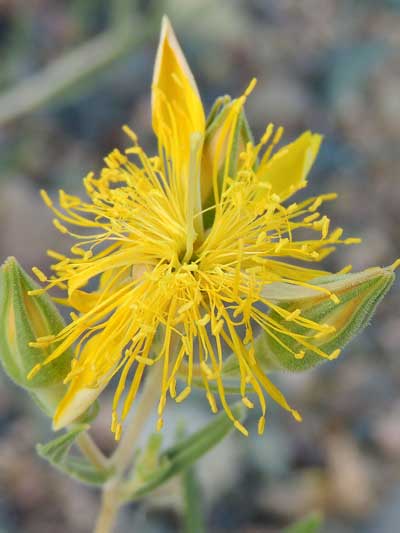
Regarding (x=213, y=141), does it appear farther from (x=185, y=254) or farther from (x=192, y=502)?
(x=192, y=502)

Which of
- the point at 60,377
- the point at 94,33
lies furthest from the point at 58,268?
the point at 94,33

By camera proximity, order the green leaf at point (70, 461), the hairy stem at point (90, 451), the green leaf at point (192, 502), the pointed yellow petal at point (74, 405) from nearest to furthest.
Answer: the pointed yellow petal at point (74, 405) < the green leaf at point (70, 461) < the hairy stem at point (90, 451) < the green leaf at point (192, 502)

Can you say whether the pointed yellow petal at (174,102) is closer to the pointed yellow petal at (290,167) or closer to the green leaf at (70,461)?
the pointed yellow petal at (290,167)

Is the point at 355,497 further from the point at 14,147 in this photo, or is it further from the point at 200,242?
the point at 14,147

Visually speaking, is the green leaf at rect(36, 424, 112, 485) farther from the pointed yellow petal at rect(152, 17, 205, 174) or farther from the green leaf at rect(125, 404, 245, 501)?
the pointed yellow petal at rect(152, 17, 205, 174)

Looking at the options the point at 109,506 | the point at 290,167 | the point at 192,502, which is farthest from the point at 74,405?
the point at 192,502

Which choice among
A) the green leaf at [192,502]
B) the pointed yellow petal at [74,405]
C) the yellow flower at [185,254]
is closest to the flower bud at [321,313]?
the yellow flower at [185,254]
